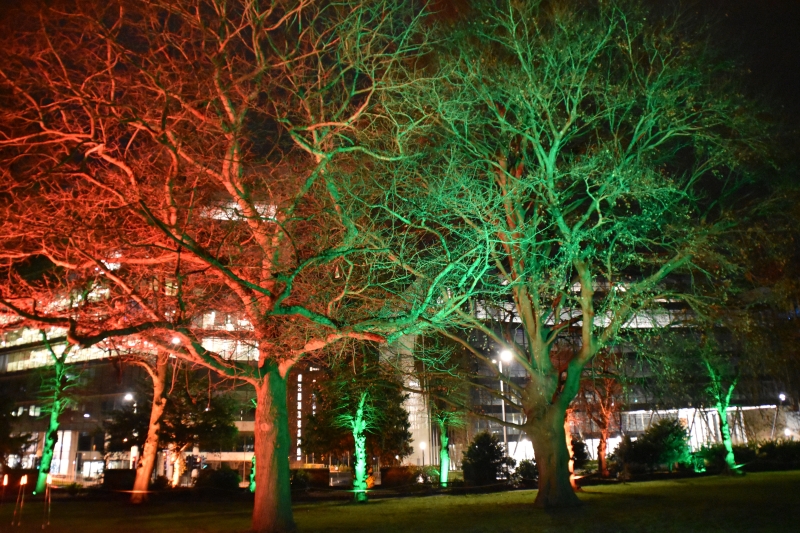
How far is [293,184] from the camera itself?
53.0ft

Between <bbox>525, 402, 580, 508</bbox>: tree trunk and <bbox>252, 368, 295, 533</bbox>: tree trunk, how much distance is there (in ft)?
26.2

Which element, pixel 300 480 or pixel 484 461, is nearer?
pixel 300 480

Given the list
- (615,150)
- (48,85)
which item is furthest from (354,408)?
(48,85)

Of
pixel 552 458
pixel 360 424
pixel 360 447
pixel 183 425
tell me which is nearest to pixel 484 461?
pixel 360 447

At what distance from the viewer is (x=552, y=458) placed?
19047 millimetres

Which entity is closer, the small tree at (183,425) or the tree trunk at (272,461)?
the tree trunk at (272,461)

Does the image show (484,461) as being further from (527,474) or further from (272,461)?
(272,461)

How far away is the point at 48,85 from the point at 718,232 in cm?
1768

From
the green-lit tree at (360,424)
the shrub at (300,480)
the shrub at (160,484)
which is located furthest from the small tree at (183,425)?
the green-lit tree at (360,424)

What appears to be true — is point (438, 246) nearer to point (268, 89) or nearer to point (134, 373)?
point (268, 89)

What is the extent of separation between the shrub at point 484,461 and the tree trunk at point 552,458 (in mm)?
14372

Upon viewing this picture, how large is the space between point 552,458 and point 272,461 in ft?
28.6

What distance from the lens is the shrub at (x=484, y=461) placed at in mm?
33438

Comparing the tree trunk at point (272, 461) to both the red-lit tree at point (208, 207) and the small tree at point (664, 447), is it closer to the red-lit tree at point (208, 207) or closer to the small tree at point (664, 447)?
the red-lit tree at point (208, 207)
